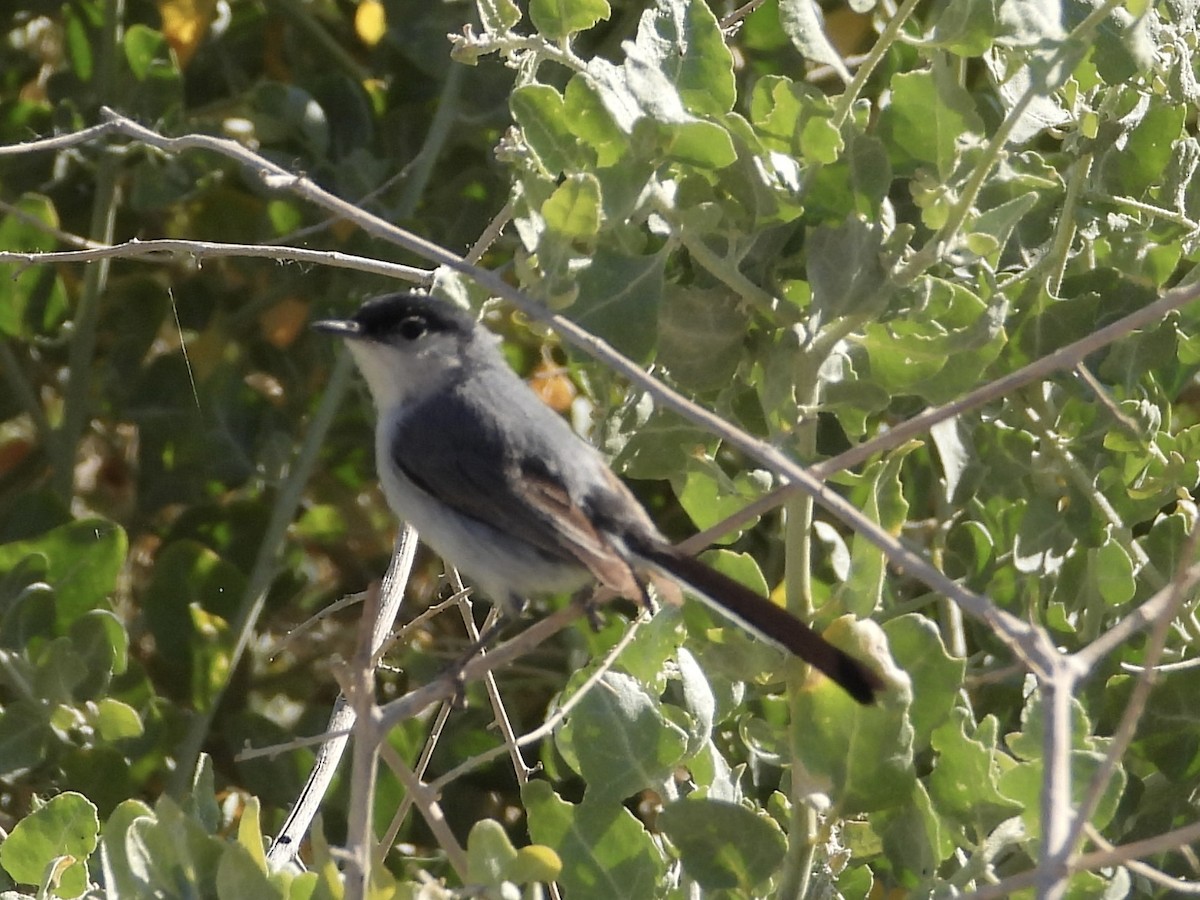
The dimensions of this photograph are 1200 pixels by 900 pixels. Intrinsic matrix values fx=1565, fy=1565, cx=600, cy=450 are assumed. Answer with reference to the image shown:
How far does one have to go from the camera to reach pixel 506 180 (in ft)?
10.1

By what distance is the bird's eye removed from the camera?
2.68 meters

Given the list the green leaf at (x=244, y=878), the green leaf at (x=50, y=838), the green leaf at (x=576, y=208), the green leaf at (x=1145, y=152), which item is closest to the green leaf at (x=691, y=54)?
the green leaf at (x=576, y=208)

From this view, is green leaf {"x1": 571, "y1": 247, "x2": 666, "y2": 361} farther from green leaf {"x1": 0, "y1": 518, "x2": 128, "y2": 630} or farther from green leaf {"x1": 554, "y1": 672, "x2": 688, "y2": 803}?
green leaf {"x1": 0, "y1": 518, "x2": 128, "y2": 630}

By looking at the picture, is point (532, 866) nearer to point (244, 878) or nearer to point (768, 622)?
point (244, 878)

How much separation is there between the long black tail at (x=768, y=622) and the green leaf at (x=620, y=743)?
0.52ft

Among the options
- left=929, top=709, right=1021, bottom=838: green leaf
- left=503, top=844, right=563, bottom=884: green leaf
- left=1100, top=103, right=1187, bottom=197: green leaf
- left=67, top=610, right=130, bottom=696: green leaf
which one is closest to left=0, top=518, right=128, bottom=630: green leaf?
left=67, top=610, right=130, bottom=696: green leaf

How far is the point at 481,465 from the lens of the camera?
2.62 meters

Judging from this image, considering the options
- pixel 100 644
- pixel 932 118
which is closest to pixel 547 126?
Answer: pixel 932 118

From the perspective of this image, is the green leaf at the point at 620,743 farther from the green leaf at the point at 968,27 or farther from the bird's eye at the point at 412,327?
the bird's eye at the point at 412,327

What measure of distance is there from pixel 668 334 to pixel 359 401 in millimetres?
1418

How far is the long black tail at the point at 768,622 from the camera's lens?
176cm

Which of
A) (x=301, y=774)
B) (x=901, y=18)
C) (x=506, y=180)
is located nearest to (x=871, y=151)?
(x=901, y=18)

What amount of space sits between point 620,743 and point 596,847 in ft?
0.41

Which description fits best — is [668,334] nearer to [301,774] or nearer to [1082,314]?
[1082,314]
